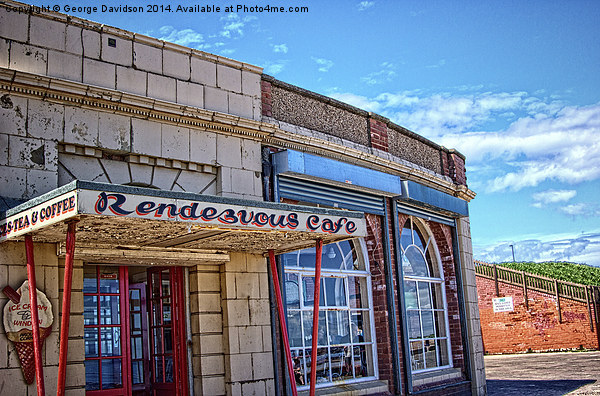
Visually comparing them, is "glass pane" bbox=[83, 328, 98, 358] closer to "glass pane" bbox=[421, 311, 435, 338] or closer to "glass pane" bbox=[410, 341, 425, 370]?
"glass pane" bbox=[410, 341, 425, 370]

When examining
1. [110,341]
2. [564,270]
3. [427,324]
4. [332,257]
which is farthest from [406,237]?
[564,270]

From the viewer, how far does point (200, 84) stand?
8.73m

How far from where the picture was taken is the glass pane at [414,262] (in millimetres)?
12711

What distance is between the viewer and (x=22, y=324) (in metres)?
6.64

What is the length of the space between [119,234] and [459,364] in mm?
9127

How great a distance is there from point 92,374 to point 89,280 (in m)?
1.12

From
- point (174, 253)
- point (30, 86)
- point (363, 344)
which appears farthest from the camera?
point (363, 344)

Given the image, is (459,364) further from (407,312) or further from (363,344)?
(363,344)

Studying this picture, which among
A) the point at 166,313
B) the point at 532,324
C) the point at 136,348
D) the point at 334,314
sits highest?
the point at 166,313

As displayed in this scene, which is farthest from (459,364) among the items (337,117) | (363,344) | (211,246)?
(211,246)

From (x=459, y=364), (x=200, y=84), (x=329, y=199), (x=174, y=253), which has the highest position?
(x=200, y=84)

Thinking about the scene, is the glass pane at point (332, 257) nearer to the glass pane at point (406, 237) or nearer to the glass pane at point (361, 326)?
the glass pane at point (361, 326)

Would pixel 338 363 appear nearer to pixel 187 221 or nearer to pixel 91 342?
pixel 91 342

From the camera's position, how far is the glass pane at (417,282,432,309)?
1306cm
